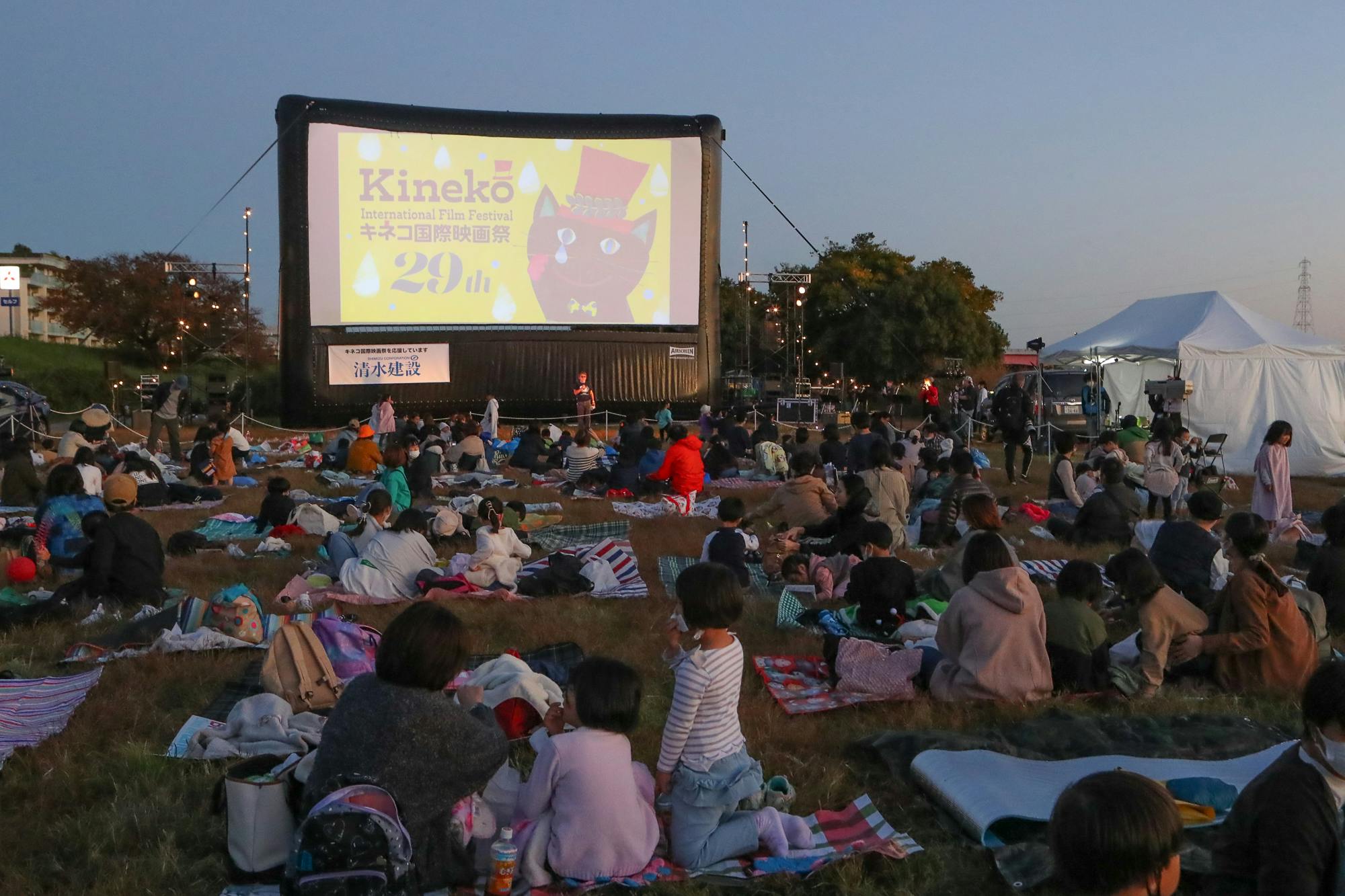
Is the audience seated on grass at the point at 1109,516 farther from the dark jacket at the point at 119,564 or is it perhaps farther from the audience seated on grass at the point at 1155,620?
the dark jacket at the point at 119,564

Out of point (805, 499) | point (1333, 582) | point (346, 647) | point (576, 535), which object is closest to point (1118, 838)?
point (346, 647)

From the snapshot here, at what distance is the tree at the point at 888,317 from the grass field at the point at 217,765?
2864cm

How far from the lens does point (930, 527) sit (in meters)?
8.86

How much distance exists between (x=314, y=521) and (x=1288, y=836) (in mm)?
8245

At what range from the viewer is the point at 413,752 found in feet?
8.96

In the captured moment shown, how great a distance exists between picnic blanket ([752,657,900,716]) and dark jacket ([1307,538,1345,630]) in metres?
2.52

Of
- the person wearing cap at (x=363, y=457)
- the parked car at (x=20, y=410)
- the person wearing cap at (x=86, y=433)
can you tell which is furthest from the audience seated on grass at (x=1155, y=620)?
the parked car at (x=20, y=410)

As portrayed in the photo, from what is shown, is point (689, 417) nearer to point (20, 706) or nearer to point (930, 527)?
point (930, 527)

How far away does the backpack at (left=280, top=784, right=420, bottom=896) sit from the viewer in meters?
2.45

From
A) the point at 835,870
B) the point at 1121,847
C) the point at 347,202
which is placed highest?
the point at 347,202

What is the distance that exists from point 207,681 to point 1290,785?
448 centimetres

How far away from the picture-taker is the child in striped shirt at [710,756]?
10.5ft

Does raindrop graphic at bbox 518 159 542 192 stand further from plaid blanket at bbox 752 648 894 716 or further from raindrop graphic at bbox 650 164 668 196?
plaid blanket at bbox 752 648 894 716

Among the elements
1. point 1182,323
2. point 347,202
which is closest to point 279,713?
point 1182,323
